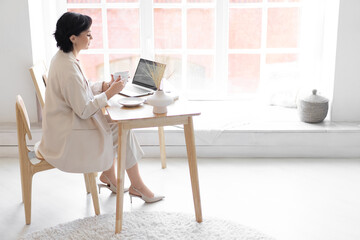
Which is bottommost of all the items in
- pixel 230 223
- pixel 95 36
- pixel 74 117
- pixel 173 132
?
pixel 230 223

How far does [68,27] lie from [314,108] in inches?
89.8

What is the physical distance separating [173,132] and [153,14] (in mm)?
1181

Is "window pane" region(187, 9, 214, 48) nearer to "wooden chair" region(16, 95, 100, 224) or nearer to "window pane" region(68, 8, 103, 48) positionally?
"window pane" region(68, 8, 103, 48)

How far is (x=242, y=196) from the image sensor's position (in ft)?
11.3

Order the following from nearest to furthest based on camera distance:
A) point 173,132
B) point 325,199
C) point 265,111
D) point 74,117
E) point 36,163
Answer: point 74,117
point 36,163
point 325,199
point 173,132
point 265,111

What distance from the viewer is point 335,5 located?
412cm

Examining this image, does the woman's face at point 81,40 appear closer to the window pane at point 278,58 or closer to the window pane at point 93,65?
the window pane at point 93,65

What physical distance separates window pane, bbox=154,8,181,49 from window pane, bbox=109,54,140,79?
253 millimetres

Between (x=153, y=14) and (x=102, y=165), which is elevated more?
(x=153, y=14)

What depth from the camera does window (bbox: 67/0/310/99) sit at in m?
4.48

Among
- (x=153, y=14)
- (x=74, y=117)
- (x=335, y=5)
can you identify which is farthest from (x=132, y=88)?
(x=335, y=5)

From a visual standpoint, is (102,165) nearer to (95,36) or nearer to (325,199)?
(325,199)

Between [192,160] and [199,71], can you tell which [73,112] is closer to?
[192,160]

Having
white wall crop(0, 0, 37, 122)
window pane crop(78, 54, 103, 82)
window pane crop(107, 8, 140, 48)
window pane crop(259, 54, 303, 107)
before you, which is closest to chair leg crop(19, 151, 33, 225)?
white wall crop(0, 0, 37, 122)
